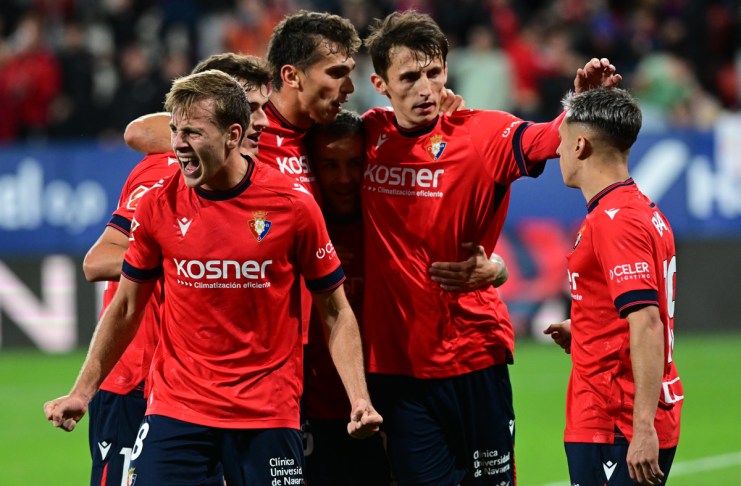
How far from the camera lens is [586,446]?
5293 mm

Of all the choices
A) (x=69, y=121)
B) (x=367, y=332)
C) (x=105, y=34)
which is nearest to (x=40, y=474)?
(x=367, y=332)

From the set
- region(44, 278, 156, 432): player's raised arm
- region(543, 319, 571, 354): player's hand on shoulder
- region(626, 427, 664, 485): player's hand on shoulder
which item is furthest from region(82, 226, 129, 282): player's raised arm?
region(626, 427, 664, 485): player's hand on shoulder

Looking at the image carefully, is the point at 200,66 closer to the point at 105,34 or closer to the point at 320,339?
the point at 320,339

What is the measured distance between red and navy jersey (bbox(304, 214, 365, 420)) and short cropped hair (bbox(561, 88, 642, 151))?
1512 mm

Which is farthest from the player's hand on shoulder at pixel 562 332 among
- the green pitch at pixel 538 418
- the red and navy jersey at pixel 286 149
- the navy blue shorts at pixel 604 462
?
the green pitch at pixel 538 418

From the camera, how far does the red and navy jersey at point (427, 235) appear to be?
6215 mm

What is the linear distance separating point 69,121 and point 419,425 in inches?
471

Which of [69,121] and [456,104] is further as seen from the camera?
[69,121]

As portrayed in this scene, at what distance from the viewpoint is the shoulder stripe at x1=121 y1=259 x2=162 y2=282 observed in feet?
17.5

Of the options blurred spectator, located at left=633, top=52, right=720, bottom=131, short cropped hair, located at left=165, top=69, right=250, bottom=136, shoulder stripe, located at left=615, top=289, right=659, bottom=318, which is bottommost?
shoulder stripe, located at left=615, top=289, right=659, bottom=318

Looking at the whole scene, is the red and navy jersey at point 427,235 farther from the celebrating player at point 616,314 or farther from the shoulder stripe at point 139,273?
the shoulder stripe at point 139,273

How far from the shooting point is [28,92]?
1712 centimetres

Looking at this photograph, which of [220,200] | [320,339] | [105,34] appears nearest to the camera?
[220,200]

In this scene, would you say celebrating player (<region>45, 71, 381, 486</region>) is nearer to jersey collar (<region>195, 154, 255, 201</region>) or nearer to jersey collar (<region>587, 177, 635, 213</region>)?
jersey collar (<region>195, 154, 255, 201</region>)
